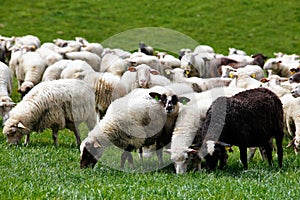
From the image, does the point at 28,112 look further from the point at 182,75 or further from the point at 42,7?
the point at 42,7

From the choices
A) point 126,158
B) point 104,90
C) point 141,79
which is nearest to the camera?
point 126,158

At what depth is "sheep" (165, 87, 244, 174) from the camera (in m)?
7.65

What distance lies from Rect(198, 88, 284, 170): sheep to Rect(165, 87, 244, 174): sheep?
250 millimetres

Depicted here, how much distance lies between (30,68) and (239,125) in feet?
28.4

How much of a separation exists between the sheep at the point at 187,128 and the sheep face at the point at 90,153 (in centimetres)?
105

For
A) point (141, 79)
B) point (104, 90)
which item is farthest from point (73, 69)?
point (141, 79)

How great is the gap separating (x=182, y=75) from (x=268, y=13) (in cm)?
1853

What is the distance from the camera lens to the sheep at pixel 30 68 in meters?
14.8

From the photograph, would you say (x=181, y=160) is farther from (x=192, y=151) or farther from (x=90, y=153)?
(x=90, y=153)

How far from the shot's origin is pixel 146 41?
879 inches

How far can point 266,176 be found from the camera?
728 cm

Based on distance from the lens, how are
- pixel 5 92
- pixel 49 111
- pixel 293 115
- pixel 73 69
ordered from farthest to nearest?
pixel 73 69 < pixel 5 92 < pixel 49 111 < pixel 293 115

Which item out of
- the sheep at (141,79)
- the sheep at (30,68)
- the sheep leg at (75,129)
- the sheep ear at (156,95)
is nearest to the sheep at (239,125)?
the sheep ear at (156,95)

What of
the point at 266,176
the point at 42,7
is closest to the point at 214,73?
the point at 266,176
